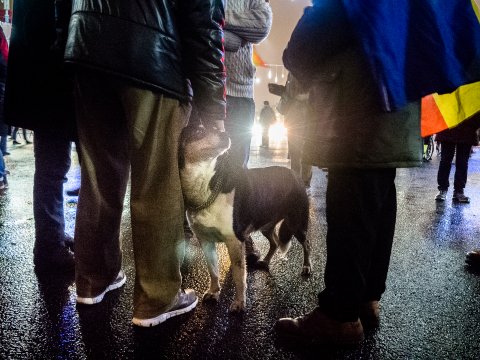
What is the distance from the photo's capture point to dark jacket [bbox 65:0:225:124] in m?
1.72

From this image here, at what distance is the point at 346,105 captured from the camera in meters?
1.75

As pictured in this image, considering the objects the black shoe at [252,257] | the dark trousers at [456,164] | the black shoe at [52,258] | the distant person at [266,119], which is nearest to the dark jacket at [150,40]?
the black shoe at [52,258]

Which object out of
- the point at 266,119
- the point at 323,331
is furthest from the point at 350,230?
the point at 266,119

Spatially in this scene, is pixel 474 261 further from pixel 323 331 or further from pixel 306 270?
pixel 323 331

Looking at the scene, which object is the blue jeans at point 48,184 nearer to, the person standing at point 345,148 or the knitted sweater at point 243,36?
the knitted sweater at point 243,36

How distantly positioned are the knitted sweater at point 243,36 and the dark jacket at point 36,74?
1.35m

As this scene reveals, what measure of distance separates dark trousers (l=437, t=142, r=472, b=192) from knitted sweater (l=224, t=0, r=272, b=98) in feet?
13.8

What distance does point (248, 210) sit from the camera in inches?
95.4

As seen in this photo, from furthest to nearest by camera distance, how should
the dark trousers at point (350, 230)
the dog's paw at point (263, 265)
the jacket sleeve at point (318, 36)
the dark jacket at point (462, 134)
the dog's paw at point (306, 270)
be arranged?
the dark jacket at point (462, 134) < the dog's paw at point (263, 265) < the dog's paw at point (306, 270) < the dark trousers at point (350, 230) < the jacket sleeve at point (318, 36)

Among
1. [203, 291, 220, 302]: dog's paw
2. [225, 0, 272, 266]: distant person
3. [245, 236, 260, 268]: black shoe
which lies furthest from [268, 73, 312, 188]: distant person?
[203, 291, 220, 302]: dog's paw

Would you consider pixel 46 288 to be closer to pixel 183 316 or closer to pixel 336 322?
pixel 183 316

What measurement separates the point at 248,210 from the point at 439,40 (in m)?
1.42

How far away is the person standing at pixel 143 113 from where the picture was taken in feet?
5.70

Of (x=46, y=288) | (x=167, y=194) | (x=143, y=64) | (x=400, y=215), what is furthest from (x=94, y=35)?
(x=400, y=215)
